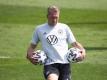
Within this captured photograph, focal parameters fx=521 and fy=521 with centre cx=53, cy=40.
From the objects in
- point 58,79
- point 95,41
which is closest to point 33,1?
point 95,41

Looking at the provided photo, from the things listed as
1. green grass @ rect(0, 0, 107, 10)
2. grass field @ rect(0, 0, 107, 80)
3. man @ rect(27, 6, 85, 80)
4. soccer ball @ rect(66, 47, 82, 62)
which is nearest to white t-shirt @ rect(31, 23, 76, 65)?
man @ rect(27, 6, 85, 80)

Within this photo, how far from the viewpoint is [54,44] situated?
994 cm

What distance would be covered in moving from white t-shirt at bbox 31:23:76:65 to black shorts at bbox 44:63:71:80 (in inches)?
3.2

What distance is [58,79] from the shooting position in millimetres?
10109

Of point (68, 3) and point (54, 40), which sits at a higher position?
point (54, 40)

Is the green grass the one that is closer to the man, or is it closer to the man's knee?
the man

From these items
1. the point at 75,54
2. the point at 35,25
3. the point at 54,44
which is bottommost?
the point at 35,25

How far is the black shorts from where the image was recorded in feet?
32.3

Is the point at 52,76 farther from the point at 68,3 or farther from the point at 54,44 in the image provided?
the point at 68,3

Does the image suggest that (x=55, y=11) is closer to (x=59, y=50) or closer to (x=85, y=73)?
(x=59, y=50)

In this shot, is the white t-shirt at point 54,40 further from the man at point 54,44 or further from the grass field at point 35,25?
the grass field at point 35,25

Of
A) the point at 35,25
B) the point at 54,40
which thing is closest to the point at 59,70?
the point at 54,40

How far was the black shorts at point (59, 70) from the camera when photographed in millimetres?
9859

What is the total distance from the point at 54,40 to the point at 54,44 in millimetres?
78
